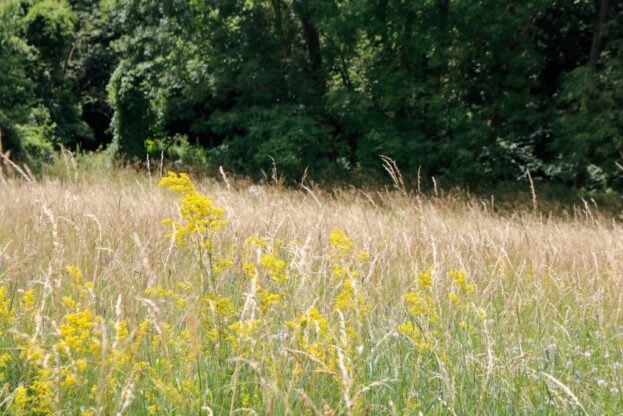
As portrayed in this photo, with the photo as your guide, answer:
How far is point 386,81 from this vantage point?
15.3 metres

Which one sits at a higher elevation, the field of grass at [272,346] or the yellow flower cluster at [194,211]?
the yellow flower cluster at [194,211]

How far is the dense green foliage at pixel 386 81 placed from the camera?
14.7 metres

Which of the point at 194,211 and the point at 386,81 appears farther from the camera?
the point at 386,81

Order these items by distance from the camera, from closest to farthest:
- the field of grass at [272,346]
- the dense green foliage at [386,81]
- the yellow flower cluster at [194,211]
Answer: the field of grass at [272,346], the yellow flower cluster at [194,211], the dense green foliage at [386,81]

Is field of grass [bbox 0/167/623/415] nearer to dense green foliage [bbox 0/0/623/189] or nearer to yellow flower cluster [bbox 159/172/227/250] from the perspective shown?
yellow flower cluster [bbox 159/172/227/250]

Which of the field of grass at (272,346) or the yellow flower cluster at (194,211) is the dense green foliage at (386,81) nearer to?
the field of grass at (272,346)

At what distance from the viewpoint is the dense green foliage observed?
1467cm

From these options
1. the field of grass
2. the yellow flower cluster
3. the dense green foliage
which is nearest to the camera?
the field of grass

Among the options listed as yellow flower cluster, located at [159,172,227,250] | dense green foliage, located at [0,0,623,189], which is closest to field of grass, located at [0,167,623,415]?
yellow flower cluster, located at [159,172,227,250]

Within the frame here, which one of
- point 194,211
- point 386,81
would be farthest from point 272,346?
point 386,81

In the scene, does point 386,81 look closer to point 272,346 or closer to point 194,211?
point 272,346

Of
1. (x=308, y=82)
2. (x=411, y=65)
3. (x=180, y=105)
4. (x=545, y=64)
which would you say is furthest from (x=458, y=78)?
(x=180, y=105)

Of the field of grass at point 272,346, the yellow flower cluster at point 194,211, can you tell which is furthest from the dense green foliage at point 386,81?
the yellow flower cluster at point 194,211

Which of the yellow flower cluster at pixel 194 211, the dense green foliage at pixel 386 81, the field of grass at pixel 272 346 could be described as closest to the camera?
the field of grass at pixel 272 346
